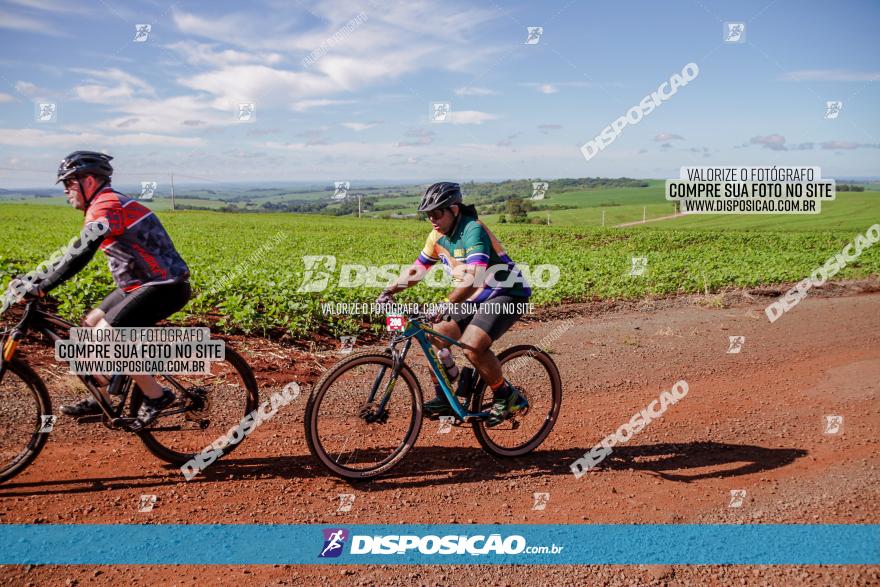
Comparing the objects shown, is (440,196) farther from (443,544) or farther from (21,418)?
(21,418)

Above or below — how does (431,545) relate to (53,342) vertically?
below

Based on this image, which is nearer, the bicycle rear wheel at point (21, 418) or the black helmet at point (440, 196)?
the bicycle rear wheel at point (21, 418)

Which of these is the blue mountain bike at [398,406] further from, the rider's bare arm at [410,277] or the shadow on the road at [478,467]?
the rider's bare arm at [410,277]

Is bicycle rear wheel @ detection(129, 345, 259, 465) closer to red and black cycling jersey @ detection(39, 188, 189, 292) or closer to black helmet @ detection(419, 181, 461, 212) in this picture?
red and black cycling jersey @ detection(39, 188, 189, 292)

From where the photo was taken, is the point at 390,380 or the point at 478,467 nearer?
the point at 390,380

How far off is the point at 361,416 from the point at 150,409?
1789 millimetres

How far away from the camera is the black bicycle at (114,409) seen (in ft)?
15.3

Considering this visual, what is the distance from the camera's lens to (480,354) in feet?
17.2

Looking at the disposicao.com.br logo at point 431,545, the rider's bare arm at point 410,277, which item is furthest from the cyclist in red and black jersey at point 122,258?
the disposicao.com.br logo at point 431,545

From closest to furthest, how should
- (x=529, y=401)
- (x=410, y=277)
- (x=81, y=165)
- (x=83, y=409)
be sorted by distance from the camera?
(x=81, y=165)
(x=83, y=409)
(x=410, y=277)
(x=529, y=401)

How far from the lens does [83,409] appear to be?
486 centimetres

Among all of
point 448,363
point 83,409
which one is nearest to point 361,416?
point 448,363

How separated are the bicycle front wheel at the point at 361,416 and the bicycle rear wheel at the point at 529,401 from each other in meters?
0.72

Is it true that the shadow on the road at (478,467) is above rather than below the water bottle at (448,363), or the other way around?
below
